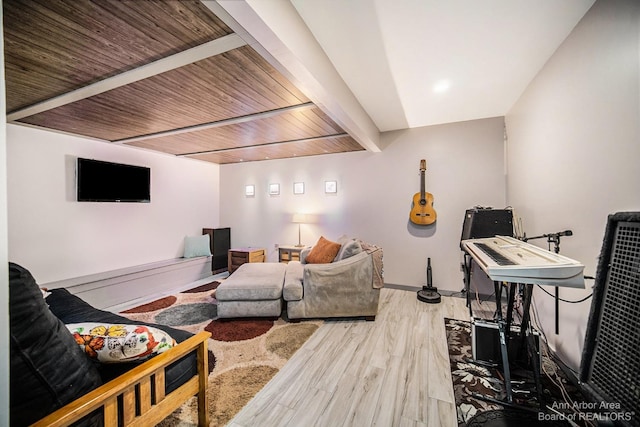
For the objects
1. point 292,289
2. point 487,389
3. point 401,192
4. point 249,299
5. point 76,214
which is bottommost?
point 487,389

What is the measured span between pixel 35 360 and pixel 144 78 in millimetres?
1928

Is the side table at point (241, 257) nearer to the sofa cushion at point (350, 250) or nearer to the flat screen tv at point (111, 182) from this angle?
the flat screen tv at point (111, 182)

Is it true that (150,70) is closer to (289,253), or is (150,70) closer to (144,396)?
(144,396)

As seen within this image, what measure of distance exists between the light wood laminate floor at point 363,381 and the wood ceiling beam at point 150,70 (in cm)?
228

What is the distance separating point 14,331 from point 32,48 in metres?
1.82

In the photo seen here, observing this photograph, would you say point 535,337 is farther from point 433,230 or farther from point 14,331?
point 14,331

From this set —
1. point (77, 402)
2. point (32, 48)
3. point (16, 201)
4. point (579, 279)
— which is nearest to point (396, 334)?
point (579, 279)

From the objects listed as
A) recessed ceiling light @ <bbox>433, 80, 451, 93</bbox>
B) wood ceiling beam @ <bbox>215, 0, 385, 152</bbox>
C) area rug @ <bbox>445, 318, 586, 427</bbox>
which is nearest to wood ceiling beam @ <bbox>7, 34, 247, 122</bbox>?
wood ceiling beam @ <bbox>215, 0, 385, 152</bbox>

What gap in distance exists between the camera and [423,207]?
147 inches

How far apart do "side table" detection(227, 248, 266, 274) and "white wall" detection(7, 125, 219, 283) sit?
956mm

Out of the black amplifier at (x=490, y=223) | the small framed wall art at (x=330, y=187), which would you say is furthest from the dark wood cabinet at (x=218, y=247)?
the black amplifier at (x=490, y=223)

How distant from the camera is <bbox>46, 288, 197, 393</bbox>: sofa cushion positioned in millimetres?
1162

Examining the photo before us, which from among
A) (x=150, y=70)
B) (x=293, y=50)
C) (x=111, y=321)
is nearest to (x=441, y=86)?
(x=293, y=50)

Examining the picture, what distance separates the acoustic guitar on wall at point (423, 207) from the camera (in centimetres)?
369
